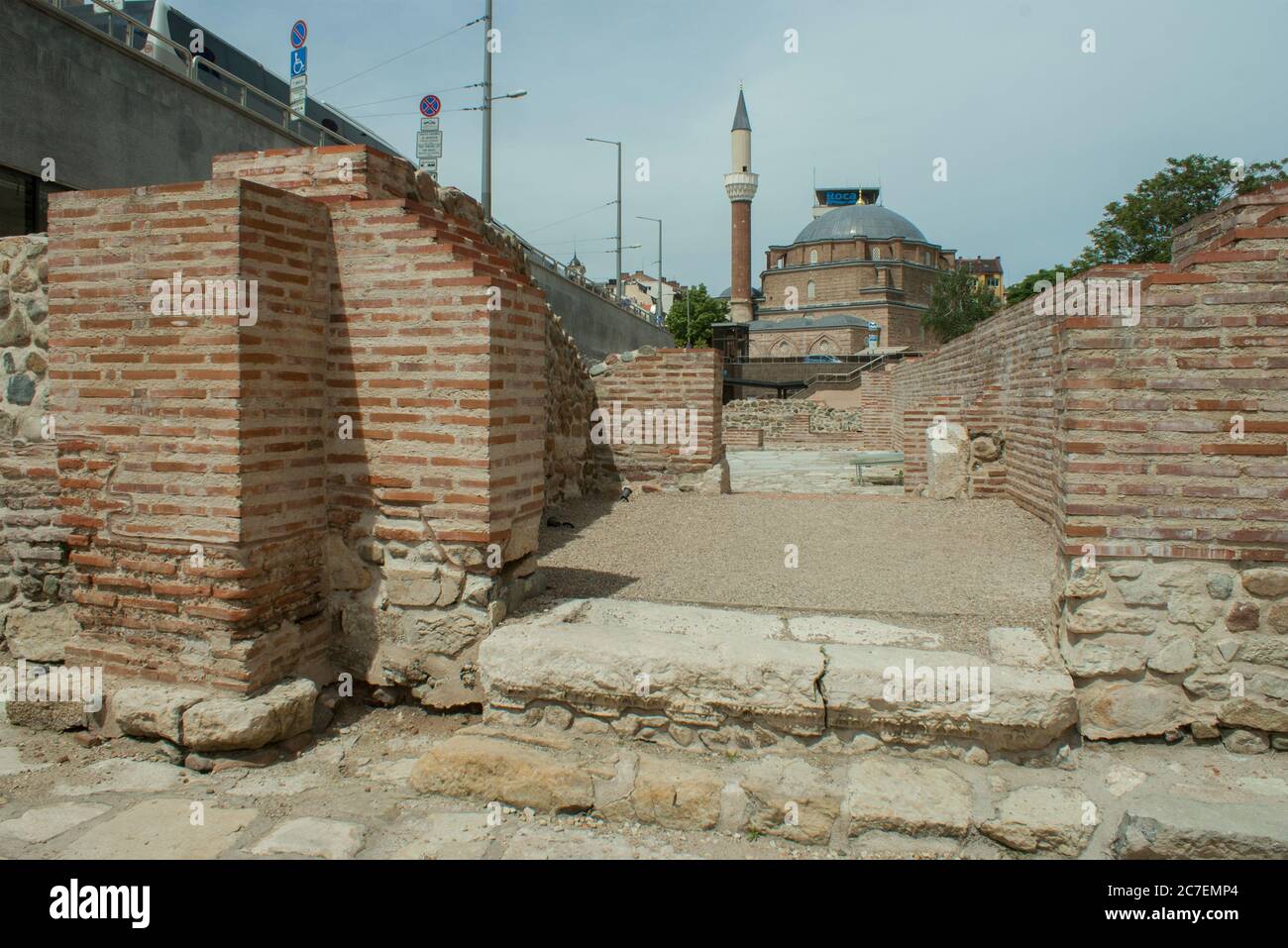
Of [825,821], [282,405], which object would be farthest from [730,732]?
[282,405]

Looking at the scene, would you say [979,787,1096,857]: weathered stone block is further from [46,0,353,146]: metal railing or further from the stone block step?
[46,0,353,146]: metal railing

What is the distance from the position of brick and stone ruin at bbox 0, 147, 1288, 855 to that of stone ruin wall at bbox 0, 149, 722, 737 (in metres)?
0.01

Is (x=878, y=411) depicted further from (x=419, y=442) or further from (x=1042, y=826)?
(x=1042, y=826)

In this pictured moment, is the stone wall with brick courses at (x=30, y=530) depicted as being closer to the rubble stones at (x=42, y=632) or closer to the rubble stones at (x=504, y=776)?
the rubble stones at (x=42, y=632)

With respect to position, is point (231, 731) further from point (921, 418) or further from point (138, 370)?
point (921, 418)

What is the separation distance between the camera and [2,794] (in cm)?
347

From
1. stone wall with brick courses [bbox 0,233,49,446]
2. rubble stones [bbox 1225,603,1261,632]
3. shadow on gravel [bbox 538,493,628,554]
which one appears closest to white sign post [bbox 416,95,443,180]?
shadow on gravel [bbox 538,493,628,554]

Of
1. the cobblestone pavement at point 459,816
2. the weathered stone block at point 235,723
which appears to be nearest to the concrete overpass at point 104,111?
the weathered stone block at point 235,723

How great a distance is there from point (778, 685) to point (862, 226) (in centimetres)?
6904

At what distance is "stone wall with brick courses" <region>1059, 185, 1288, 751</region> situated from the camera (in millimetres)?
3361

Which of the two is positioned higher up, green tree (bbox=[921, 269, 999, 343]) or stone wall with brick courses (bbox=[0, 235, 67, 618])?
green tree (bbox=[921, 269, 999, 343])

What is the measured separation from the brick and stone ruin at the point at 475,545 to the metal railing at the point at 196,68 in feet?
30.0

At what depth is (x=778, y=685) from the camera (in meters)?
3.40

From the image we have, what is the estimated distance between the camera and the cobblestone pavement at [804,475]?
13070 millimetres
